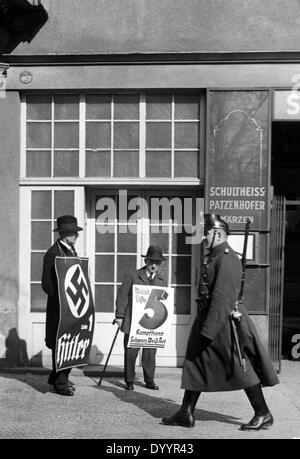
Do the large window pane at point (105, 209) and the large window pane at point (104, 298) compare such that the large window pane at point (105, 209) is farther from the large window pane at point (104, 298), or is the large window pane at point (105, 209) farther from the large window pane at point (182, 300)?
the large window pane at point (182, 300)

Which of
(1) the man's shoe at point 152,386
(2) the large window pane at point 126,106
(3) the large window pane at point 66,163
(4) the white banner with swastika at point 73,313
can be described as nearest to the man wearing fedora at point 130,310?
(1) the man's shoe at point 152,386

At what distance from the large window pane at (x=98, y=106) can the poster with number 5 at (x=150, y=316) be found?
8.48ft

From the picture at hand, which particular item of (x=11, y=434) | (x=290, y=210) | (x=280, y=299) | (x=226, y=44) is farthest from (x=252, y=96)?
(x=11, y=434)

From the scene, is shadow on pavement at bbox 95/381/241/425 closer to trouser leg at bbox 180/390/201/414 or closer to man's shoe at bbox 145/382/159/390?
man's shoe at bbox 145/382/159/390

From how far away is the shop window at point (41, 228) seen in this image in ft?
34.5

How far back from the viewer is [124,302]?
30.5ft

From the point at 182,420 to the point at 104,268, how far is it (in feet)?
12.5

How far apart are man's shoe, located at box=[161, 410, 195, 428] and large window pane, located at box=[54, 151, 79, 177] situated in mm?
4261

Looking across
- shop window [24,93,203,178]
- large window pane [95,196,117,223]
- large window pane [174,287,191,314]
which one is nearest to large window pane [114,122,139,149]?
shop window [24,93,203,178]

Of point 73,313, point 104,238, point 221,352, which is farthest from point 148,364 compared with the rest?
point 221,352

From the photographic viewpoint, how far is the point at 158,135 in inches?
411

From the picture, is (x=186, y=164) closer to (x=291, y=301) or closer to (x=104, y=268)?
(x=104, y=268)
